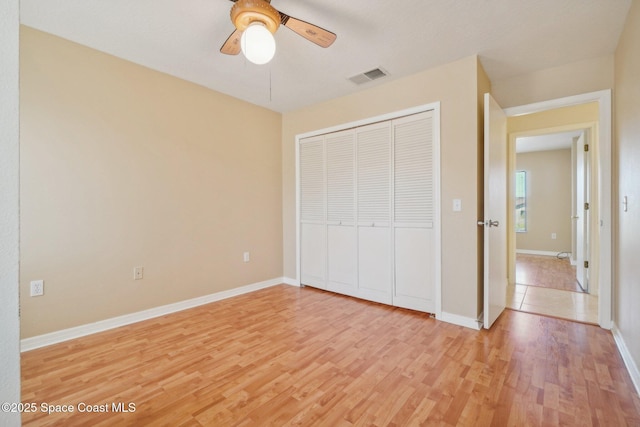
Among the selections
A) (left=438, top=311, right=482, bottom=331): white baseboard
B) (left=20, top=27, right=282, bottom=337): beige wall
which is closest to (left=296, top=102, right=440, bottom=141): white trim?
(left=20, top=27, right=282, bottom=337): beige wall

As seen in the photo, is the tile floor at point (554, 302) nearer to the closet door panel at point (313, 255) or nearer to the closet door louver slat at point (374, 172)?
the closet door louver slat at point (374, 172)

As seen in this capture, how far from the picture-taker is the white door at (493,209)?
2535mm

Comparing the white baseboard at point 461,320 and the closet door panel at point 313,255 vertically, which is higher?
the closet door panel at point 313,255

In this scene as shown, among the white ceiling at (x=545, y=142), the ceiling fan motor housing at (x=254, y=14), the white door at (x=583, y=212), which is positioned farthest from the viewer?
the white ceiling at (x=545, y=142)

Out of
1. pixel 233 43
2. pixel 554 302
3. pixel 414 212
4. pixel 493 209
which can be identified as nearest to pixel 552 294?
pixel 554 302

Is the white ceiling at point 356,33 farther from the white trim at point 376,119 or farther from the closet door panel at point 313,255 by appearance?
the closet door panel at point 313,255

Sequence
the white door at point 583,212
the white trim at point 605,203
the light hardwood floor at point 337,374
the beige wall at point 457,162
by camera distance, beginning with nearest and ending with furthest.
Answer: the light hardwood floor at point 337,374 → the white trim at point 605,203 → the beige wall at point 457,162 → the white door at point 583,212

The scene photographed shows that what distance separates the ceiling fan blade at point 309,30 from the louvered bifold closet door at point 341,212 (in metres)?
1.69

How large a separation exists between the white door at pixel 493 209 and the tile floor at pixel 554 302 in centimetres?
52

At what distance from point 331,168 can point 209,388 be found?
9.06ft

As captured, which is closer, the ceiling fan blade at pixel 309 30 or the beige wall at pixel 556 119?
the ceiling fan blade at pixel 309 30

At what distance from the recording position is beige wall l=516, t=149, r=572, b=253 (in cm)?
644

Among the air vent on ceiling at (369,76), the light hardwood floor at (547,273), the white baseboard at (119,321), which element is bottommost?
the light hardwood floor at (547,273)

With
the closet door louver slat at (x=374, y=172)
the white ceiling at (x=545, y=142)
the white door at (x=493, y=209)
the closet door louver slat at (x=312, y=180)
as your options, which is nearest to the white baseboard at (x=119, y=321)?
the closet door louver slat at (x=312, y=180)
